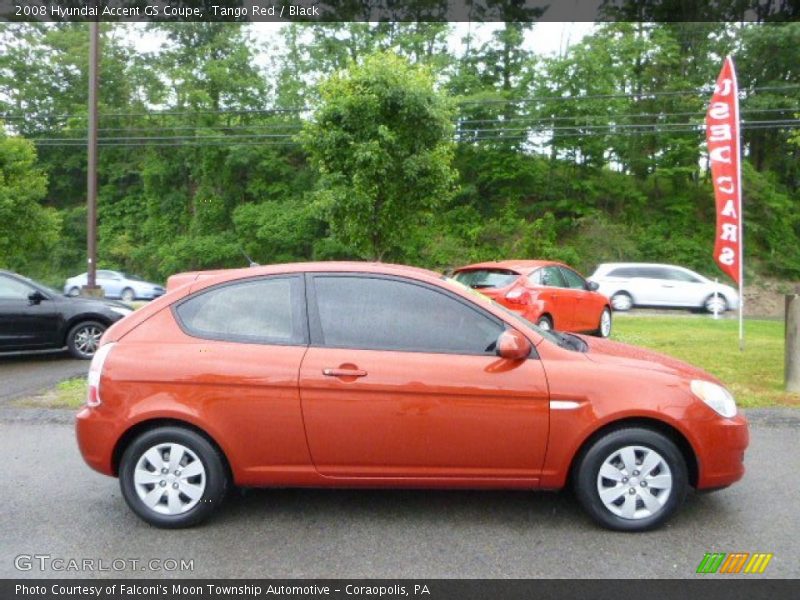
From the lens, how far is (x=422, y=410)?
13.3 feet

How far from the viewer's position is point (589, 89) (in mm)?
33250

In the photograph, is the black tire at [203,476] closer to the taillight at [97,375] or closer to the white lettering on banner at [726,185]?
the taillight at [97,375]

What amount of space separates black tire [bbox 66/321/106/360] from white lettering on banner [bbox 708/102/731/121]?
9942 millimetres

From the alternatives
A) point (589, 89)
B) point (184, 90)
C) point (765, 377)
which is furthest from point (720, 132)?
point (184, 90)

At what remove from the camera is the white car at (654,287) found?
2284cm

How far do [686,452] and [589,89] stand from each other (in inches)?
1253

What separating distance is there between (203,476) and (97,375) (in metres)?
0.88

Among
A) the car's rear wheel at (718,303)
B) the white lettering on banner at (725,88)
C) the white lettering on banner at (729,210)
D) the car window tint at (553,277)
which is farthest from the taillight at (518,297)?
the car's rear wheel at (718,303)

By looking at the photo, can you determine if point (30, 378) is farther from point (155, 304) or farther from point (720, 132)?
point (720, 132)

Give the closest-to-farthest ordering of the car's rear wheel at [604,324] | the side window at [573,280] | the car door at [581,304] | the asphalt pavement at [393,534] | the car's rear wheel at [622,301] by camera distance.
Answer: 1. the asphalt pavement at [393,534]
2. the car door at [581,304]
3. the side window at [573,280]
4. the car's rear wheel at [604,324]
5. the car's rear wheel at [622,301]

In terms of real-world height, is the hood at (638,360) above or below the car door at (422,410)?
above

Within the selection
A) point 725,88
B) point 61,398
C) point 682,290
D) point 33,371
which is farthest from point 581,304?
point 682,290

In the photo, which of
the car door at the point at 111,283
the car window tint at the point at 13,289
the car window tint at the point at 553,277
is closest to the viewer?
the car window tint at the point at 13,289

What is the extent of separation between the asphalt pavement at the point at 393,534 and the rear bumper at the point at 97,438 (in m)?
0.40
